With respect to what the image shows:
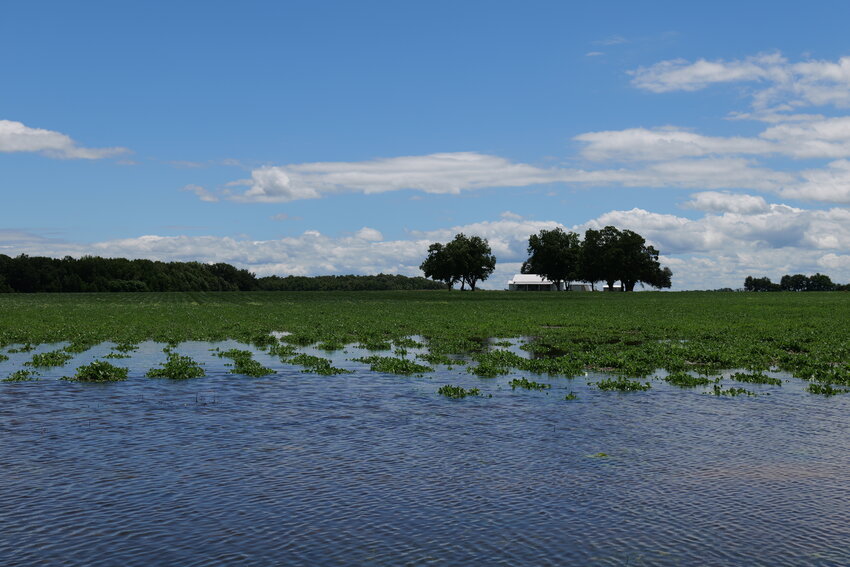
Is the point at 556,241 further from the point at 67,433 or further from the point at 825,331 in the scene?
the point at 67,433

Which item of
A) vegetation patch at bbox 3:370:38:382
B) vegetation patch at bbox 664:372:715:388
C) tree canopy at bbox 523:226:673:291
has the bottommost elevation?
vegetation patch at bbox 3:370:38:382

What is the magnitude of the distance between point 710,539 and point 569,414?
872cm

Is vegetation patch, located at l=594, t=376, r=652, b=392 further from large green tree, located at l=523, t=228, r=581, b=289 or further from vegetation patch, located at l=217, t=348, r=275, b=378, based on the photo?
large green tree, located at l=523, t=228, r=581, b=289

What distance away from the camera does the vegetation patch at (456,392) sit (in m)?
21.5

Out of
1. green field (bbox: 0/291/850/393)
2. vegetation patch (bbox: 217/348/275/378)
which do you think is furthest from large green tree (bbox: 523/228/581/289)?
vegetation patch (bbox: 217/348/275/378)

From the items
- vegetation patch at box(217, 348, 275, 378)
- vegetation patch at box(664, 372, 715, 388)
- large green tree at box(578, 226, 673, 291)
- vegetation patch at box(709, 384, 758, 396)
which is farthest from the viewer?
large green tree at box(578, 226, 673, 291)

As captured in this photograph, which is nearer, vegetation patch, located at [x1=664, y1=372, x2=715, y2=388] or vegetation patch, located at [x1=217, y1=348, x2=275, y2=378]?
vegetation patch, located at [x1=664, y1=372, x2=715, y2=388]

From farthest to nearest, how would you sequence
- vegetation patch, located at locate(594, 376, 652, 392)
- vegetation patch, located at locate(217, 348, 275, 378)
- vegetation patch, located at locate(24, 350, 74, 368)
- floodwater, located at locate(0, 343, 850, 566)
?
vegetation patch, located at locate(24, 350, 74, 368)
vegetation patch, located at locate(217, 348, 275, 378)
vegetation patch, located at locate(594, 376, 652, 392)
floodwater, located at locate(0, 343, 850, 566)

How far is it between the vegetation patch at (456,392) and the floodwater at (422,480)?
43cm

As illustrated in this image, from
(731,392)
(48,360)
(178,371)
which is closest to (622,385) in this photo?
(731,392)

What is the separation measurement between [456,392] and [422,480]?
29.4 feet

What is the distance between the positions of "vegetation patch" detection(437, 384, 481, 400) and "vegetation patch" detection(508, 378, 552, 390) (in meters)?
1.61

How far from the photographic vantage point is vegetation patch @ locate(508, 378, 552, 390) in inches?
909

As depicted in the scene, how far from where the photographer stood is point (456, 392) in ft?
71.1
